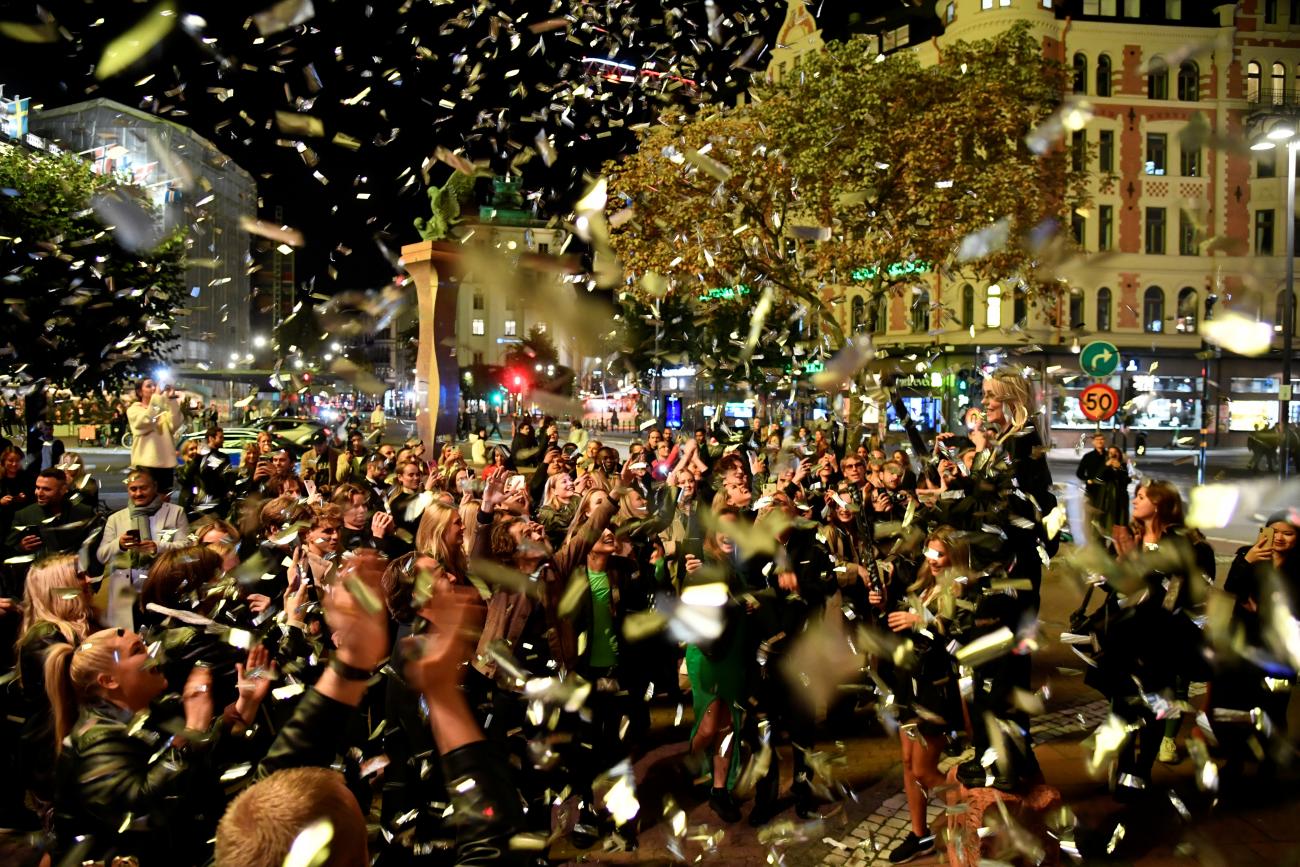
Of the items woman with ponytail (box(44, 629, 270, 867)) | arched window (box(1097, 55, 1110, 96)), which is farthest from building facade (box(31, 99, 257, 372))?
woman with ponytail (box(44, 629, 270, 867))

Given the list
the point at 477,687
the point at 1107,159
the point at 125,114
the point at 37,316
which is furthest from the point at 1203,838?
the point at 125,114

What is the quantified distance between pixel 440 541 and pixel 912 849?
2937mm

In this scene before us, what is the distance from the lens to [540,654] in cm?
563

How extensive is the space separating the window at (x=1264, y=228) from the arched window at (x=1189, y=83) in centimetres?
607

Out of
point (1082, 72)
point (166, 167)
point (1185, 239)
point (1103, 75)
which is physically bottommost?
point (1185, 239)

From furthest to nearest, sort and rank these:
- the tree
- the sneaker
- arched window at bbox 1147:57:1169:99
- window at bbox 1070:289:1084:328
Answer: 1. arched window at bbox 1147:57:1169:99
2. window at bbox 1070:289:1084:328
3. the tree
4. the sneaker

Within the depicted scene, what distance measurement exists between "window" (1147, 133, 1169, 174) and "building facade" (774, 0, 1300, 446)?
64mm

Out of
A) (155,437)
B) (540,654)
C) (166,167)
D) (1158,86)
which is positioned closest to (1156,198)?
(1158,86)

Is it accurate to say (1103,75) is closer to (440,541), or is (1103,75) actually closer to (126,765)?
(440,541)

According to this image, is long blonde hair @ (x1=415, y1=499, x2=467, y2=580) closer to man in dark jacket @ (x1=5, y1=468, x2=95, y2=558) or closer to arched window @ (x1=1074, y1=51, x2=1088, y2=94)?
man in dark jacket @ (x1=5, y1=468, x2=95, y2=558)

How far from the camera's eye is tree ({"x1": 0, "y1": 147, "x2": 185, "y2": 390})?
70.7 ft

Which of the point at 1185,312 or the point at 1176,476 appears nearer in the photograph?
the point at 1176,476

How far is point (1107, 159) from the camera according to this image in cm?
4391

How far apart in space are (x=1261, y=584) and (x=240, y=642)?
18.0ft
